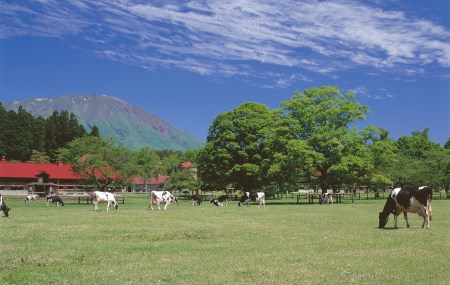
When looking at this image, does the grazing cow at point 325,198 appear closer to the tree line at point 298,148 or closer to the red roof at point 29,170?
the tree line at point 298,148

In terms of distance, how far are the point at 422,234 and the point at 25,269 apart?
13909mm

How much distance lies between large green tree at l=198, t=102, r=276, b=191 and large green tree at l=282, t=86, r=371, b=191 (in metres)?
8.07

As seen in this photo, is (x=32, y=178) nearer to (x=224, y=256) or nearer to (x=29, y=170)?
(x=29, y=170)

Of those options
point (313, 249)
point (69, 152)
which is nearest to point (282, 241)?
point (313, 249)

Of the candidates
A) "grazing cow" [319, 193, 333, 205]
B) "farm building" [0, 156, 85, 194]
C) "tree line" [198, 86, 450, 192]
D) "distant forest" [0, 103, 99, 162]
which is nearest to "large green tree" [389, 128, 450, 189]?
"tree line" [198, 86, 450, 192]

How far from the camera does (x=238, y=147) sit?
63.8 m

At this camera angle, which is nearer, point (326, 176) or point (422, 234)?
point (422, 234)

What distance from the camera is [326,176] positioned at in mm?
53406

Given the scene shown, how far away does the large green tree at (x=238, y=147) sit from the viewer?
A: 63750 mm

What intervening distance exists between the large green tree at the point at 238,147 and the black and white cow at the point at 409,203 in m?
41.7

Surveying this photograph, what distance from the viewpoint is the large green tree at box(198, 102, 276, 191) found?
6375cm

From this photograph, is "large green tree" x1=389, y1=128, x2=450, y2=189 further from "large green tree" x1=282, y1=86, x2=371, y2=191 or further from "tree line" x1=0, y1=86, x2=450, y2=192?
"large green tree" x1=282, y1=86, x2=371, y2=191

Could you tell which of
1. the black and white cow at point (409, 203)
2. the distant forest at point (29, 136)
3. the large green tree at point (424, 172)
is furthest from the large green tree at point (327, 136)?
the distant forest at point (29, 136)

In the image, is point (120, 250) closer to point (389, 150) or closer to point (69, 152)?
point (389, 150)
